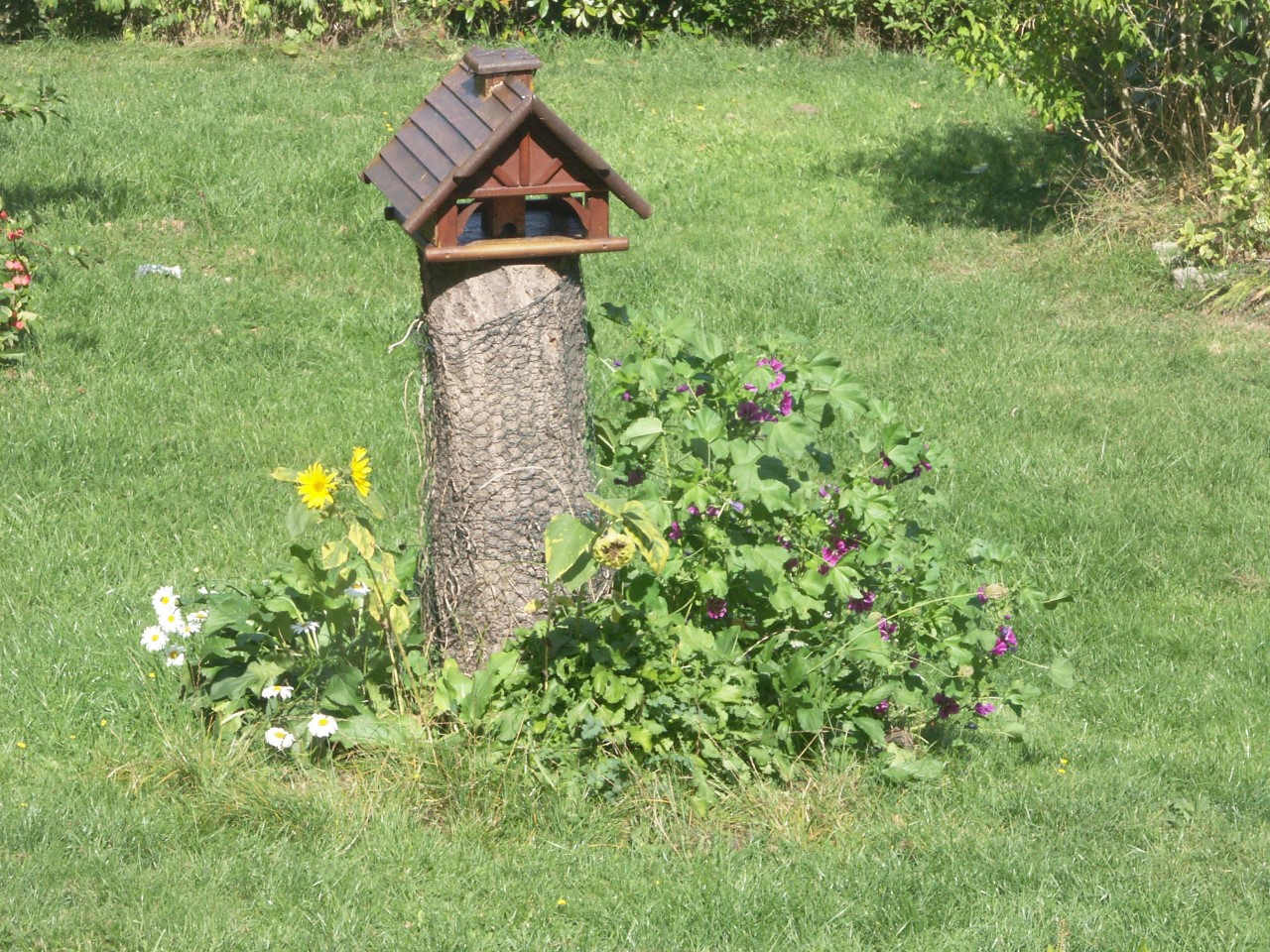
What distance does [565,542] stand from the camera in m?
3.47

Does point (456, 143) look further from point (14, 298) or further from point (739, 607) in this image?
point (14, 298)

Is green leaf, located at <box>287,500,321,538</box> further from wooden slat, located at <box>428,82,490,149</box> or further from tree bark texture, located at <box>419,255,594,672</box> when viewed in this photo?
wooden slat, located at <box>428,82,490,149</box>

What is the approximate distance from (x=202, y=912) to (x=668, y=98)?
914 cm

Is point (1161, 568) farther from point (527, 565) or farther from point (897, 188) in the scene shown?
point (897, 188)

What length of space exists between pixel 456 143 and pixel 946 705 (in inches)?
75.5

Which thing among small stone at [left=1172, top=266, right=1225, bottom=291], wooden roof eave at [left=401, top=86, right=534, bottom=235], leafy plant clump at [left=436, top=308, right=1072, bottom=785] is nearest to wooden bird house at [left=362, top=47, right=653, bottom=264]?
wooden roof eave at [left=401, top=86, right=534, bottom=235]

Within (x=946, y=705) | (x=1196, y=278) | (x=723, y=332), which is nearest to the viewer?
(x=946, y=705)

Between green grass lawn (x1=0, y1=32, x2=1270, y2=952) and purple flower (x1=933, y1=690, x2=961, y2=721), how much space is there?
0.19m

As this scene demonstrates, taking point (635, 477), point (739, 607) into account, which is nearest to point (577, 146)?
point (635, 477)

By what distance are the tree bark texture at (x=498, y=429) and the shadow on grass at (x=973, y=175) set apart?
242 inches

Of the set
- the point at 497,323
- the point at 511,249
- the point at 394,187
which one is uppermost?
the point at 394,187

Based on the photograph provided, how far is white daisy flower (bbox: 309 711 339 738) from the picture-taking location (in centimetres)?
374

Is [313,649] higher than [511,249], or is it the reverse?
[511,249]

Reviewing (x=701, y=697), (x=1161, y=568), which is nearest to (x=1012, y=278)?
(x=1161, y=568)
